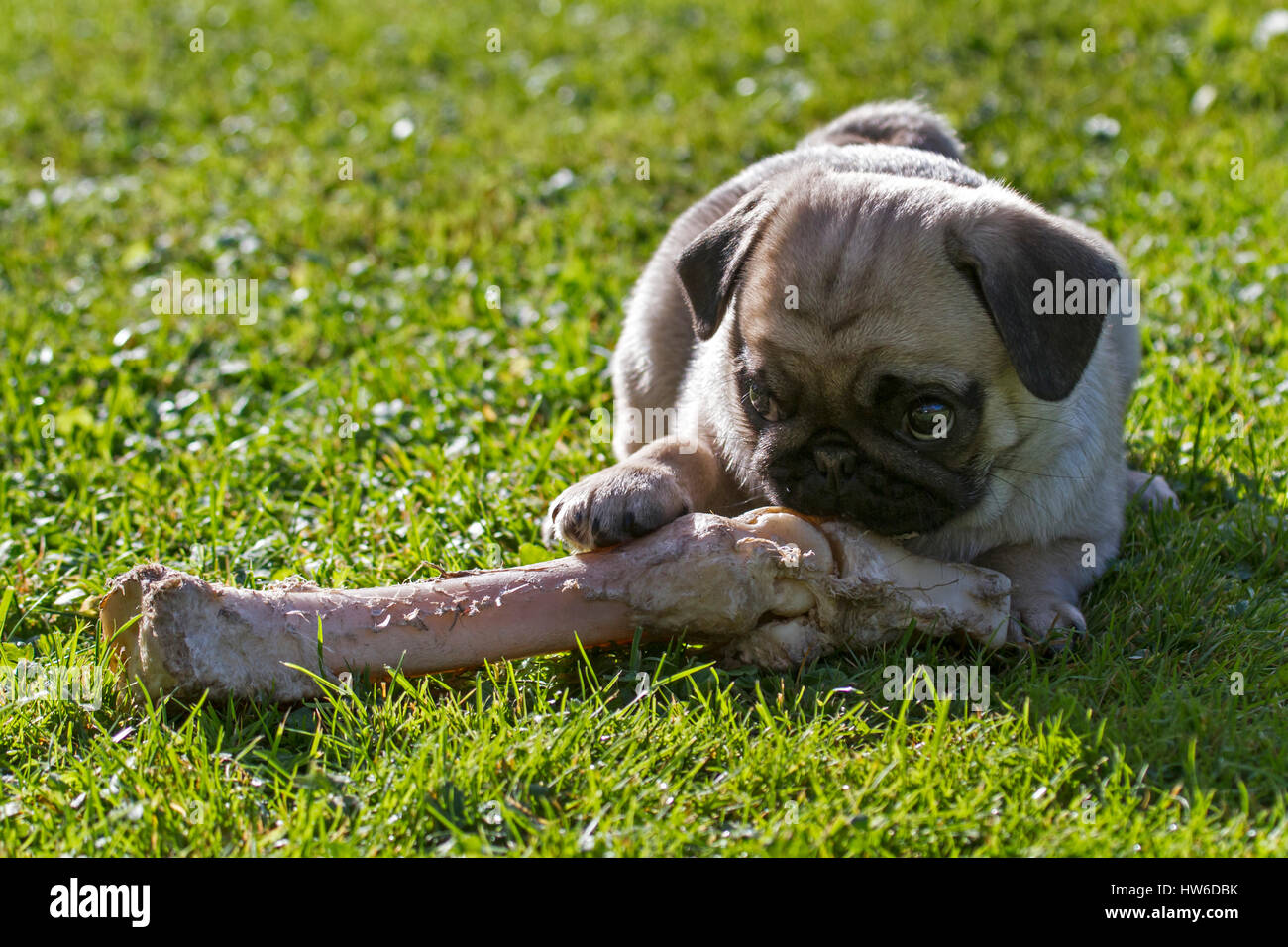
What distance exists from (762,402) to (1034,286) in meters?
0.94

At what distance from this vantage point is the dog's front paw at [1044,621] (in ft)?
13.6

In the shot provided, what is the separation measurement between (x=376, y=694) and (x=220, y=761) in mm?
481

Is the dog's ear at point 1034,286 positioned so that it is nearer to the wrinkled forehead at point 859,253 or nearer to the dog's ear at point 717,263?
the wrinkled forehead at point 859,253

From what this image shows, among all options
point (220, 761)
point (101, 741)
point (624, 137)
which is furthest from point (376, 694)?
point (624, 137)

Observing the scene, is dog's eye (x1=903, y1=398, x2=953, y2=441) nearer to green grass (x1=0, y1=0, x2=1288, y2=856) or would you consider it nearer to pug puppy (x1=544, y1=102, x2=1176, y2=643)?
pug puppy (x1=544, y1=102, x2=1176, y2=643)

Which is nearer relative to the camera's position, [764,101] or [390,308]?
[390,308]

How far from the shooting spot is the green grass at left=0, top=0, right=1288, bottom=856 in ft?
11.4

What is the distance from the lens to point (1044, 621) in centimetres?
422

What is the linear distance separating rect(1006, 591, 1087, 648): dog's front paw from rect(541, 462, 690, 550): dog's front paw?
114 centimetres

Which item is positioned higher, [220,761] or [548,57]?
[548,57]

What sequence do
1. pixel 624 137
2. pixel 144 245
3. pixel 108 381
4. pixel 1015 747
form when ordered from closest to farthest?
pixel 1015 747 → pixel 108 381 → pixel 144 245 → pixel 624 137

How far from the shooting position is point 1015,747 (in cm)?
359
